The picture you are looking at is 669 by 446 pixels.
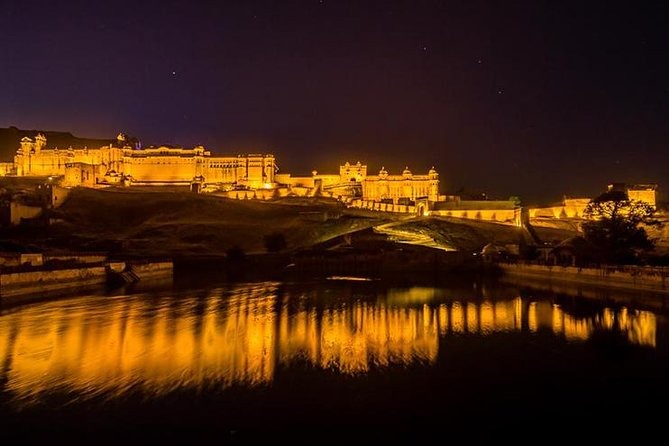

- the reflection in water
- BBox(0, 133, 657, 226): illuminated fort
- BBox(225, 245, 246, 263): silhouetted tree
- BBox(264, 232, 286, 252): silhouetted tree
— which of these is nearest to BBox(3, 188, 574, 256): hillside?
BBox(264, 232, 286, 252): silhouetted tree

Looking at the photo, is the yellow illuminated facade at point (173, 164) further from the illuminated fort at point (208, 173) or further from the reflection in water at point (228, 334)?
the reflection in water at point (228, 334)

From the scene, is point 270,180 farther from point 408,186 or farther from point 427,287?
point 427,287

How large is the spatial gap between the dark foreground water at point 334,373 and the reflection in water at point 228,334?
9cm

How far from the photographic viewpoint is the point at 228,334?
75.8ft

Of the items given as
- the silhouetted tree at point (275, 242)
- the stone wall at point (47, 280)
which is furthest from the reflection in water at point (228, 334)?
the silhouetted tree at point (275, 242)

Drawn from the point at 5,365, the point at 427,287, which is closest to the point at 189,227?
the point at 427,287

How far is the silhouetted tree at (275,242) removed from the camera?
213ft

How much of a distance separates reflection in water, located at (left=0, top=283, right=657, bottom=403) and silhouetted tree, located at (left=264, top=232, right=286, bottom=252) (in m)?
29.7

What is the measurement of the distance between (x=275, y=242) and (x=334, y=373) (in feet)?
161

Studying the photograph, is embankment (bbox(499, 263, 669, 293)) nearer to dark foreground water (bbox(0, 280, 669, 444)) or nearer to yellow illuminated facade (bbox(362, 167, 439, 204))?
dark foreground water (bbox(0, 280, 669, 444))

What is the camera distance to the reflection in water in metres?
16.9

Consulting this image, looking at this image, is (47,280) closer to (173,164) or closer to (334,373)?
(334,373)

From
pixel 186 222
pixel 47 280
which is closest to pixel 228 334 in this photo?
pixel 47 280

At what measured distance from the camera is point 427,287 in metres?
42.0
